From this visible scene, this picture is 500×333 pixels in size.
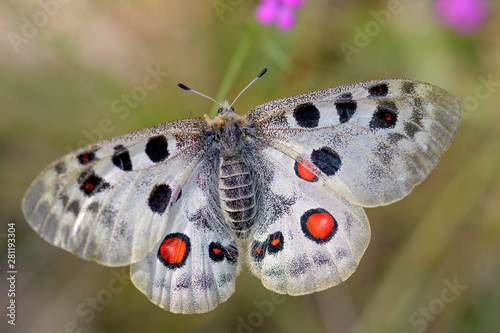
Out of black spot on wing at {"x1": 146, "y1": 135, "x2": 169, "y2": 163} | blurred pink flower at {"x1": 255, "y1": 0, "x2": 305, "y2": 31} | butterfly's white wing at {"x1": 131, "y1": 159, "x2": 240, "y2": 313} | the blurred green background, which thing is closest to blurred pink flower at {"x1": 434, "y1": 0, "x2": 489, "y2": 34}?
the blurred green background

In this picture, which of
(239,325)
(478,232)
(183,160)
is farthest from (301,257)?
(478,232)

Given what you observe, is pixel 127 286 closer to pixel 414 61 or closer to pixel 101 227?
pixel 101 227

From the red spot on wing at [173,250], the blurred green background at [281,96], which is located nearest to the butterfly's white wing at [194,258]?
the red spot on wing at [173,250]

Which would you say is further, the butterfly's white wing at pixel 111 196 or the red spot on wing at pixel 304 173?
the red spot on wing at pixel 304 173

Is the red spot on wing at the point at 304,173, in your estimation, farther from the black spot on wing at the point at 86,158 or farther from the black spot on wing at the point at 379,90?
the black spot on wing at the point at 86,158

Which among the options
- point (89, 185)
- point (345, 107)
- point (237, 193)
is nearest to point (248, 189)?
point (237, 193)
